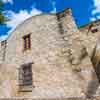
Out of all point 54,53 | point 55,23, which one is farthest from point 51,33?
point 54,53

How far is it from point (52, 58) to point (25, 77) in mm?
2418

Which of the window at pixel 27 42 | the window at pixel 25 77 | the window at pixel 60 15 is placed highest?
the window at pixel 60 15

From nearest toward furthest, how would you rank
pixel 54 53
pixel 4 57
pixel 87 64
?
pixel 87 64
pixel 54 53
pixel 4 57

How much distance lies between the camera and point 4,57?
47.3ft

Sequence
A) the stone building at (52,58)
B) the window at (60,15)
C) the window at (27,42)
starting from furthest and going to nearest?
the window at (27,42)
the window at (60,15)
the stone building at (52,58)

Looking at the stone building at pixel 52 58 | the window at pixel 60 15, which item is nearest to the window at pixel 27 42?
the stone building at pixel 52 58

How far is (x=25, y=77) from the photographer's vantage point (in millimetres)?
11828

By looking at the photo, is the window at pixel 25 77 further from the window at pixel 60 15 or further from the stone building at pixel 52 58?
the window at pixel 60 15

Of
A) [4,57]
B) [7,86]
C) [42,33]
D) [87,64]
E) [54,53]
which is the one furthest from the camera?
[4,57]

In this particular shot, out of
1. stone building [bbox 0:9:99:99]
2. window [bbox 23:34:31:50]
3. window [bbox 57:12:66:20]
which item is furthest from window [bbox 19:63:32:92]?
window [bbox 57:12:66:20]

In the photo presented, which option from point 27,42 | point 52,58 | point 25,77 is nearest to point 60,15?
point 52,58

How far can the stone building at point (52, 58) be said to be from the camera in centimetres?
930

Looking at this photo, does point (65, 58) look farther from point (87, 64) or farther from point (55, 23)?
point (55, 23)

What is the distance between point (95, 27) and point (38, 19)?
13.4 feet
